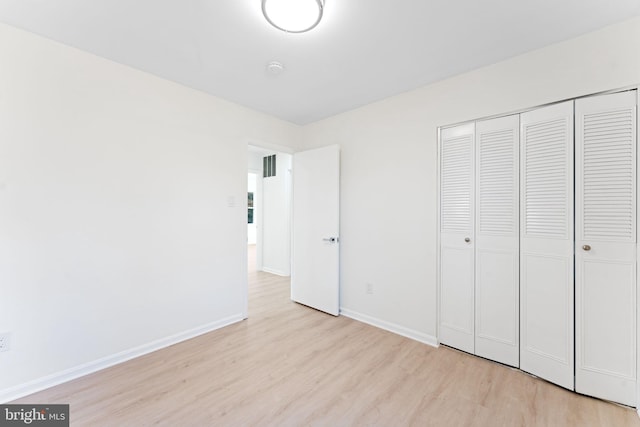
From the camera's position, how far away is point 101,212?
2141mm

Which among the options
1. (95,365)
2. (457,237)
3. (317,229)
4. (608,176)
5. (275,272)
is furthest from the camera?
(275,272)

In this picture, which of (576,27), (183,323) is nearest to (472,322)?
(576,27)

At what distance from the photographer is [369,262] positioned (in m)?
3.06

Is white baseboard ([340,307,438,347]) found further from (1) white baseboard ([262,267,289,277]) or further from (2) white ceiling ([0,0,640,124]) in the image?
(2) white ceiling ([0,0,640,124])

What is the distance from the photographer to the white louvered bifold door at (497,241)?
2.13 meters

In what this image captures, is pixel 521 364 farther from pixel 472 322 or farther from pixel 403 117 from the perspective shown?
pixel 403 117

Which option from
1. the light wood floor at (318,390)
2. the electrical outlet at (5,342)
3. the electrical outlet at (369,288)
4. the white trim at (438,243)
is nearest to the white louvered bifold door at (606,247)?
the light wood floor at (318,390)

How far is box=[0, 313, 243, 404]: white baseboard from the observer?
70.1 inches

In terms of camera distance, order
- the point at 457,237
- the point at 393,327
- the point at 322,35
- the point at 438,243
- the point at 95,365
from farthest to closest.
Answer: the point at 393,327 → the point at 438,243 → the point at 457,237 → the point at 95,365 → the point at 322,35

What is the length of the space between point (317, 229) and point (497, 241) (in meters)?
1.98

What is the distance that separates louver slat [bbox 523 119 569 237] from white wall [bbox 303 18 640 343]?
0.25m

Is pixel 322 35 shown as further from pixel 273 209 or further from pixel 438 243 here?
pixel 273 209

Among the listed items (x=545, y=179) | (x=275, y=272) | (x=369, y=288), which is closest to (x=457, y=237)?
(x=545, y=179)

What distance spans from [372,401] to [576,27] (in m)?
2.86
